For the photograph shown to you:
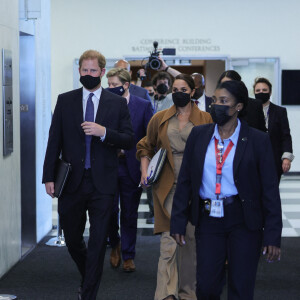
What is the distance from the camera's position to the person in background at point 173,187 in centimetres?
→ 447

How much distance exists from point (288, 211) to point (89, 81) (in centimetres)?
550

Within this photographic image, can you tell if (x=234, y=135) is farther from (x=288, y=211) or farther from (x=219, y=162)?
(x=288, y=211)

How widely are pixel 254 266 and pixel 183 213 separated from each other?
1.42 feet

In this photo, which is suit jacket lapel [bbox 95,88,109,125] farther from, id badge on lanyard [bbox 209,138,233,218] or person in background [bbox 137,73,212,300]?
id badge on lanyard [bbox 209,138,233,218]

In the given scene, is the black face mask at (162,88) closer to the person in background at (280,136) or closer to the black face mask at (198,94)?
the black face mask at (198,94)

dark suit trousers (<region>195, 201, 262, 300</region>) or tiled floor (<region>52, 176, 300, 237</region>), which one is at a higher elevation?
dark suit trousers (<region>195, 201, 262, 300</region>)

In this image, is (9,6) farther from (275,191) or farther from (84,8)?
(84,8)

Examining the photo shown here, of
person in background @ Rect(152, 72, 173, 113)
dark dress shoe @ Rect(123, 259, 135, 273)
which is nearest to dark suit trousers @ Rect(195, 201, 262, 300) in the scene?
dark dress shoe @ Rect(123, 259, 135, 273)

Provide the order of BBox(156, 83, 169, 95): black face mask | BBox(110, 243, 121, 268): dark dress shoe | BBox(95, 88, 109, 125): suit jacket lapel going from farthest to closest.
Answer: BBox(156, 83, 169, 95): black face mask
BBox(110, 243, 121, 268): dark dress shoe
BBox(95, 88, 109, 125): suit jacket lapel

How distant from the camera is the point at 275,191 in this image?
328cm

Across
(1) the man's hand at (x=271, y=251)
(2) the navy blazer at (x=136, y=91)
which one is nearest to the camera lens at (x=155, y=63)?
(2) the navy blazer at (x=136, y=91)

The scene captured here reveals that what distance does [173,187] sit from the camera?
450 cm

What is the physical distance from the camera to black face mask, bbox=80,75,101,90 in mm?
4234

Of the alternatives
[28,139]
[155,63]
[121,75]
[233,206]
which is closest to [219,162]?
[233,206]
